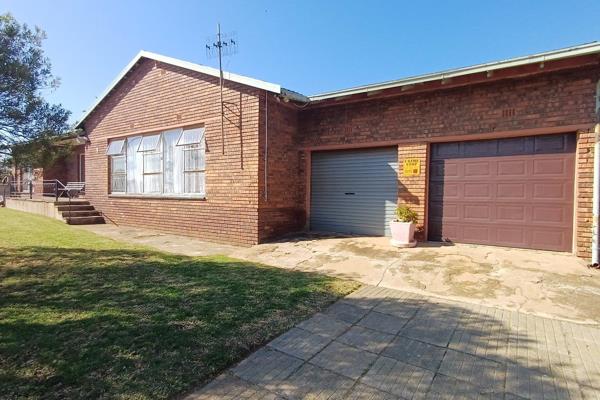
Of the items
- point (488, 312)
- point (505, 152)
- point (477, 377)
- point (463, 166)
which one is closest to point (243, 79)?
point (463, 166)

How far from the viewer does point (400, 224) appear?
23.6 feet

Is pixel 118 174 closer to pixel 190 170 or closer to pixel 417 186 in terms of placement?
pixel 190 170

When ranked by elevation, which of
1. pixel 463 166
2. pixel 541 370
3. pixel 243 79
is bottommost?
pixel 541 370

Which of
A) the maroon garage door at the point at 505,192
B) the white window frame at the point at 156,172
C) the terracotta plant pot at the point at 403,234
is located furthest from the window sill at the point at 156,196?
the maroon garage door at the point at 505,192

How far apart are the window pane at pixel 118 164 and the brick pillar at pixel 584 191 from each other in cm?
1277

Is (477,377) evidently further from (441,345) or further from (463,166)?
(463,166)

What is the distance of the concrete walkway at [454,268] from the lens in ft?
14.5

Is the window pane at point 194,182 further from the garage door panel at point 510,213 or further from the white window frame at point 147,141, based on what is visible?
the garage door panel at point 510,213

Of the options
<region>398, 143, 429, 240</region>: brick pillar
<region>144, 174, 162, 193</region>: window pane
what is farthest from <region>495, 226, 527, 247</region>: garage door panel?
<region>144, 174, 162, 193</region>: window pane

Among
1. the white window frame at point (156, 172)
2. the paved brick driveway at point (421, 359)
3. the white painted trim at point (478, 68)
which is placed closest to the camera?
the paved brick driveway at point (421, 359)

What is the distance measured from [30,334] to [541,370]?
468 centimetres

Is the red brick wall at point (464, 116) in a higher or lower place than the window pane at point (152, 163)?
higher

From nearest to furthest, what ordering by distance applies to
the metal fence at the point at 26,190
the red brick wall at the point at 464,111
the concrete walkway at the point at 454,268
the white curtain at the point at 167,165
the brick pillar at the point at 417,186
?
the concrete walkway at the point at 454,268
the red brick wall at the point at 464,111
the brick pillar at the point at 417,186
the white curtain at the point at 167,165
the metal fence at the point at 26,190

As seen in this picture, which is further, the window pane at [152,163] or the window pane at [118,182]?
the window pane at [118,182]
